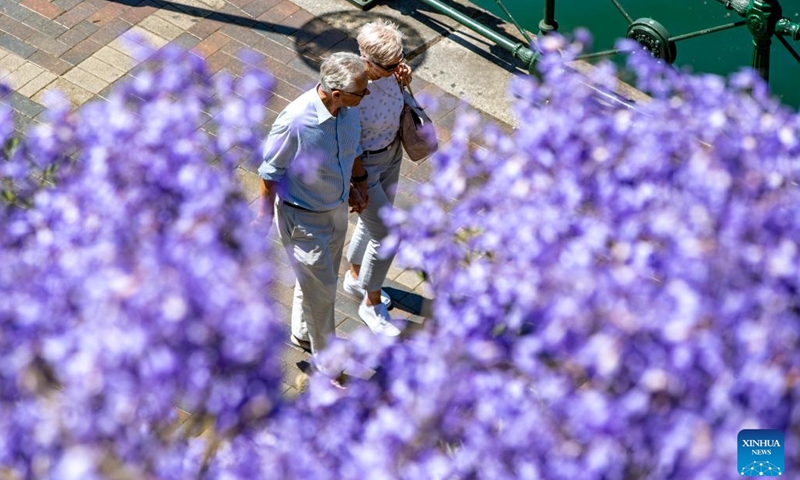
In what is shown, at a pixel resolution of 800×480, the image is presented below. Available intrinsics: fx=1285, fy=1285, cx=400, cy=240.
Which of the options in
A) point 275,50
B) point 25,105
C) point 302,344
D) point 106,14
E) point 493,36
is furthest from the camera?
point 106,14

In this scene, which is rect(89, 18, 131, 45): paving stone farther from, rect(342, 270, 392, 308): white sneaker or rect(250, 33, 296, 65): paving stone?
rect(342, 270, 392, 308): white sneaker

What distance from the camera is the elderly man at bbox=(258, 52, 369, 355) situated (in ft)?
17.5

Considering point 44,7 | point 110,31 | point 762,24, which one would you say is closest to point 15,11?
point 44,7

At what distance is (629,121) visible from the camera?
12.6ft

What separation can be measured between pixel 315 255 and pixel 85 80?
2966mm

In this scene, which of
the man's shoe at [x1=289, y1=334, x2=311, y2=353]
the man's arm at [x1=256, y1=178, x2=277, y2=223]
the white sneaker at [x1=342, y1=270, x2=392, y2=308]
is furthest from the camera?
the white sneaker at [x1=342, y1=270, x2=392, y2=308]

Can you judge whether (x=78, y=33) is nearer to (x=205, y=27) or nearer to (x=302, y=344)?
(x=205, y=27)

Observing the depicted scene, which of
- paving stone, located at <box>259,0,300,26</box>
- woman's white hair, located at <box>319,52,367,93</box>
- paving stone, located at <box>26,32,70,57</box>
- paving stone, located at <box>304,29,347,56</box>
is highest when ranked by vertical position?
woman's white hair, located at <box>319,52,367,93</box>

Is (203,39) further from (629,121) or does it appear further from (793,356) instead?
(793,356)

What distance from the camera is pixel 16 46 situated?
832 cm

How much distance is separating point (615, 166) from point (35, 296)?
1685mm

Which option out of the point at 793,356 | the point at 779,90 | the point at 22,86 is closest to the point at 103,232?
the point at 793,356

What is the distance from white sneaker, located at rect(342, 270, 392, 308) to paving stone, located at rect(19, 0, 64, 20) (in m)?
3.16

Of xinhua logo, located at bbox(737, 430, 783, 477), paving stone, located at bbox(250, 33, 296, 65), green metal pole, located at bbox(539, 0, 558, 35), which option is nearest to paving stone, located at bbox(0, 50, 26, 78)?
paving stone, located at bbox(250, 33, 296, 65)
